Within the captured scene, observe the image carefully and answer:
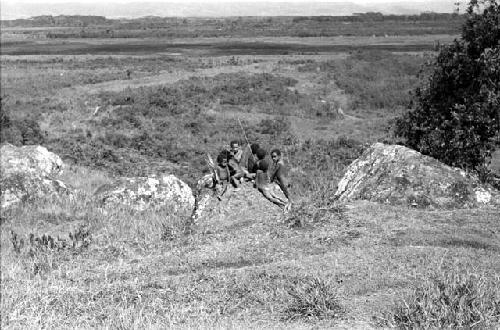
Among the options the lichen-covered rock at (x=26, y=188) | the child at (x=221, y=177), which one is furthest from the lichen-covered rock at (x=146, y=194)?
the child at (x=221, y=177)

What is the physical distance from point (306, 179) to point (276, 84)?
844 inches

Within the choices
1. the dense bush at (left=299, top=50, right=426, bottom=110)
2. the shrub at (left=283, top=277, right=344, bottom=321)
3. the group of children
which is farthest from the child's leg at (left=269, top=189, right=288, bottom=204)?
the dense bush at (left=299, top=50, right=426, bottom=110)

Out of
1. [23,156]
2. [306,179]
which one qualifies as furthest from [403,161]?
[23,156]

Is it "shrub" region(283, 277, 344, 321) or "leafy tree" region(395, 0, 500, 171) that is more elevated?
"leafy tree" region(395, 0, 500, 171)

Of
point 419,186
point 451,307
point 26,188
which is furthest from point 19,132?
point 451,307

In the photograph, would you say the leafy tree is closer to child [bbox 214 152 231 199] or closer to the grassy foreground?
the grassy foreground

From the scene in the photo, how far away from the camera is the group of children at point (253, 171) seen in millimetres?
10539

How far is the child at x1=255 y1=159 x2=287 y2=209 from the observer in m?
10.4

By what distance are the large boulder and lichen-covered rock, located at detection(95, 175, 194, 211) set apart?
4084mm

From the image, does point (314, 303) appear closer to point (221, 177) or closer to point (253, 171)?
point (221, 177)

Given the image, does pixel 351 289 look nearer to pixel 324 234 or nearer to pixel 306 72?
pixel 324 234

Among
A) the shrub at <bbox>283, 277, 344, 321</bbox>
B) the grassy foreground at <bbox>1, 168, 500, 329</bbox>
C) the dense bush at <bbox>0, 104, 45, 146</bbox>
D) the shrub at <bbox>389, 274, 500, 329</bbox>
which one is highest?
the shrub at <bbox>389, 274, 500, 329</bbox>

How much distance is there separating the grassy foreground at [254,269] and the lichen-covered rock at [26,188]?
2.41 m

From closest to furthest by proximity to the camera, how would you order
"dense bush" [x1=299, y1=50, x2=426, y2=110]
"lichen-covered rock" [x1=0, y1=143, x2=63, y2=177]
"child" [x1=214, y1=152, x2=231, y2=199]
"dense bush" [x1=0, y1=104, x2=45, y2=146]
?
"child" [x1=214, y1=152, x2=231, y2=199]
"lichen-covered rock" [x1=0, y1=143, x2=63, y2=177]
"dense bush" [x1=0, y1=104, x2=45, y2=146]
"dense bush" [x1=299, y1=50, x2=426, y2=110]
